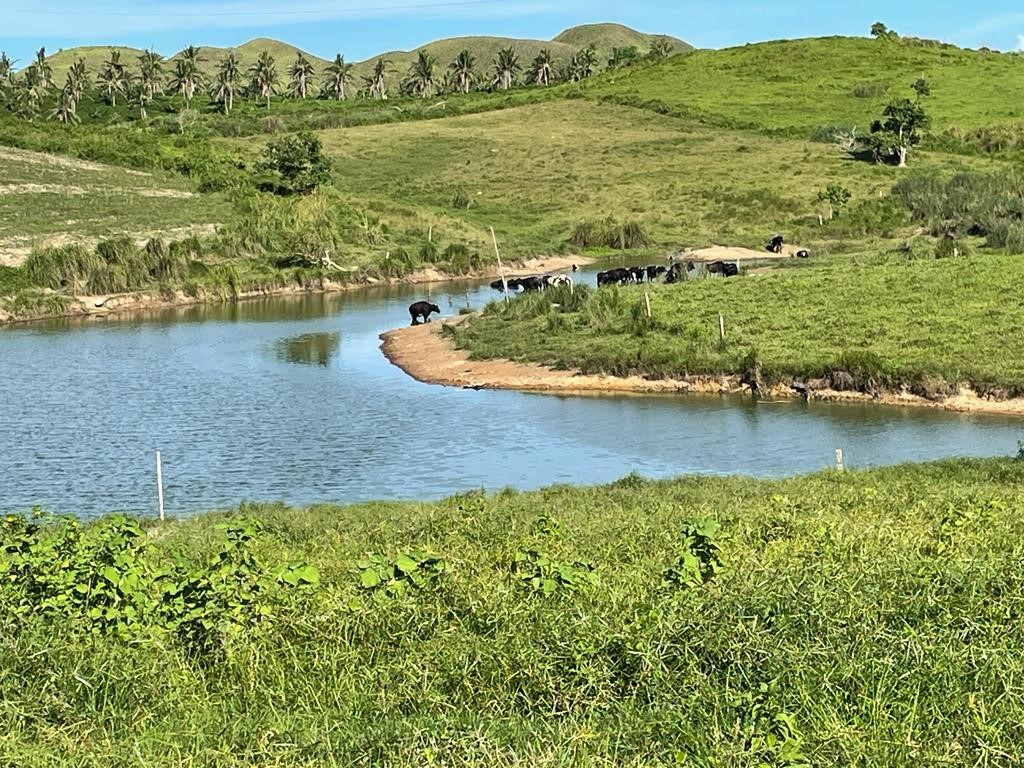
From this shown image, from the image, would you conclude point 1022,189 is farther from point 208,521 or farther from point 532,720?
point 532,720

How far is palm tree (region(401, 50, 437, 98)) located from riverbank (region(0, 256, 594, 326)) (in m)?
89.8

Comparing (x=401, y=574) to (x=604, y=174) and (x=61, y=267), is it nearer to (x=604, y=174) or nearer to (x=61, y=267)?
(x=61, y=267)

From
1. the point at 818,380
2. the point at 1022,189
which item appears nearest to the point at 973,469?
the point at 818,380

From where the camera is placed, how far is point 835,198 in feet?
224

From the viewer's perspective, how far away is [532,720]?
6.26 metres

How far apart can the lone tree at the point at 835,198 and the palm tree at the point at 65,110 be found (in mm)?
73370

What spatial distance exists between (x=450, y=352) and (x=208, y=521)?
19052 millimetres

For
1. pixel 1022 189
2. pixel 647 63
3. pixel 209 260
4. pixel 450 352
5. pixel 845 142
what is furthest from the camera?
pixel 647 63

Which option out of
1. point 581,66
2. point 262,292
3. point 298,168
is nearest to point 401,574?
point 262,292

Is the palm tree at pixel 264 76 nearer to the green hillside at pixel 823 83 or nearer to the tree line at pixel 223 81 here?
the tree line at pixel 223 81

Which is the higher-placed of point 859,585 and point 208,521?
point 859,585

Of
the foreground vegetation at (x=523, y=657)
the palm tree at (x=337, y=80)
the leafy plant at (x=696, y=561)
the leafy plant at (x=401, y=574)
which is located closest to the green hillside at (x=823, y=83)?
the palm tree at (x=337, y=80)

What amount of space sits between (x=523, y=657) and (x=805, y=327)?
80.6 ft

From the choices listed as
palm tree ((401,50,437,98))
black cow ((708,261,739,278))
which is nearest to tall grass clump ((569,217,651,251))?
black cow ((708,261,739,278))
